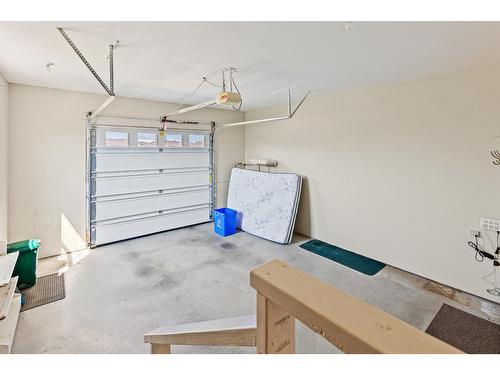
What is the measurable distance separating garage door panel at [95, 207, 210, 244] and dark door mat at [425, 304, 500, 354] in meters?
4.16

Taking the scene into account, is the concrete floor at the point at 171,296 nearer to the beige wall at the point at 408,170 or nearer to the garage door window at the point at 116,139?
the beige wall at the point at 408,170

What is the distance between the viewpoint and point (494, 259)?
267 cm

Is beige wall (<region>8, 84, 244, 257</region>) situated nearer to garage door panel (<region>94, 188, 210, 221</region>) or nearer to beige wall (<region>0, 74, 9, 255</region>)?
beige wall (<region>0, 74, 9, 255</region>)

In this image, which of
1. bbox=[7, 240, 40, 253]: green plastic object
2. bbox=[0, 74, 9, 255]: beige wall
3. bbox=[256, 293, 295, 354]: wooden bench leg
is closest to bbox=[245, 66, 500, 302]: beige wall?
bbox=[256, 293, 295, 354]: wooden bench leg

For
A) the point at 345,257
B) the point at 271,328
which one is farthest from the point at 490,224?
the point at 271,328

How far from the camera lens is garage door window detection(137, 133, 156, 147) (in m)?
4.51

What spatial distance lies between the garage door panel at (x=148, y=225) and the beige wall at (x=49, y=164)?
13.2 inches

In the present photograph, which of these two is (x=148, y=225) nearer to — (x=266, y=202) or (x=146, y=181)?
(x=146, y=181)

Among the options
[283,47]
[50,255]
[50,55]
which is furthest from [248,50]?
[50,255]

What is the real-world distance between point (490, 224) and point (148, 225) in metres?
4.83

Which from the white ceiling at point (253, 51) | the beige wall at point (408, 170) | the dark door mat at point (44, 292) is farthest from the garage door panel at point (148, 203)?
the beige wall at point (408, 170)

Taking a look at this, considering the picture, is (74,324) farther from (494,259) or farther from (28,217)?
(494,259)

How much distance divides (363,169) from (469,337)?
220 centimetres

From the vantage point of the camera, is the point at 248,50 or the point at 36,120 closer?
the point at 248,50
